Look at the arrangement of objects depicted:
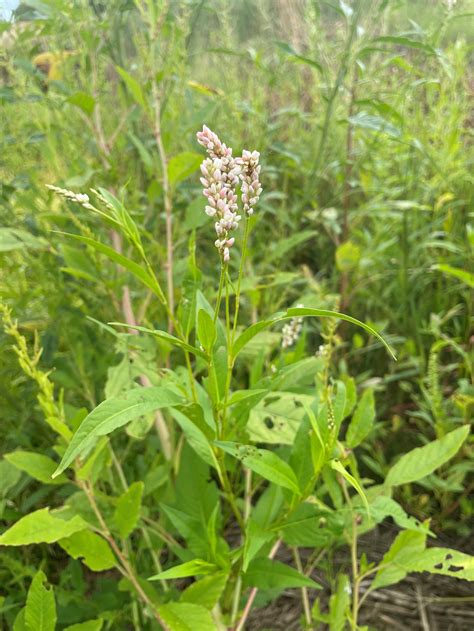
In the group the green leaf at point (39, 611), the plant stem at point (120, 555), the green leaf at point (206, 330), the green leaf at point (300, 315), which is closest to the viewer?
the green leaf at point (300, 315)

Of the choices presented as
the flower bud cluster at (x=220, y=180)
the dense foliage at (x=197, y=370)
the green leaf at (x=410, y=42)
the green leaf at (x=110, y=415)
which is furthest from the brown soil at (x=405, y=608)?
the green leaf at (x=410, y=42)

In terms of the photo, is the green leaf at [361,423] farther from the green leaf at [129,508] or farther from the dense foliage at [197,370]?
the green leaf at [129,508]

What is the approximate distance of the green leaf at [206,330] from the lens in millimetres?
596

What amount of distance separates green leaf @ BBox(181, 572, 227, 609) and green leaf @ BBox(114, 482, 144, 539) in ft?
0.40

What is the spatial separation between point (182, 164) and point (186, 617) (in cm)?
74

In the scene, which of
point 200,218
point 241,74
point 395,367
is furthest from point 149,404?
point 241,74

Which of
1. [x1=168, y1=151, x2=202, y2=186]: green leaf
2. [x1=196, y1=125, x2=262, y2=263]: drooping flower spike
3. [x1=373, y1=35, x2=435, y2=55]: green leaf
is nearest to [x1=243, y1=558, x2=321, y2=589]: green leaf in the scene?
[x1=196, y1=125, x2=262, y2=263]: drooping flower spike

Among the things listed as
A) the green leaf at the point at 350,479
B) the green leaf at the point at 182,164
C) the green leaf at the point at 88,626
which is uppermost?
the green leaf at the point at 182,164

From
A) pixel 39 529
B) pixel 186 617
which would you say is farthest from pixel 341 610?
pixel 39 529

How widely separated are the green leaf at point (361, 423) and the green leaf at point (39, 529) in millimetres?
396

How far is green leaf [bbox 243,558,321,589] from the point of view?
0.79 m

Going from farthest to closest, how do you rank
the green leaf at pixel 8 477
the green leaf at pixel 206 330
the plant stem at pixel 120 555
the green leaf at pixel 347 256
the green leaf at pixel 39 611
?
the green leaf at pixel 347 256 < the green leaf at pixel 8 477 < the plant stem at pixel 120 555 < the green leaf at pixel 39 611 < the green leaf at pixel 206 330

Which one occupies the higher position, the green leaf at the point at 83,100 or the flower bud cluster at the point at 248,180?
the green leaf at the point at 83,100

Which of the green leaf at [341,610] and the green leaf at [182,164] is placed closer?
the green leaf at [341,610]
